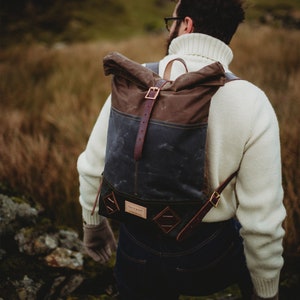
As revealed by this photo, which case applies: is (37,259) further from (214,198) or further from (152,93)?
(152,93)

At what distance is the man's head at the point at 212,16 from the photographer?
4.15 ft

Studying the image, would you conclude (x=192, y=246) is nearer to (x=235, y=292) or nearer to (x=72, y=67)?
(x=235, y=292)

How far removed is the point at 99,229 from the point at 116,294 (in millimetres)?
670

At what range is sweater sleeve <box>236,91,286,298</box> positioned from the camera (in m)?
1.18

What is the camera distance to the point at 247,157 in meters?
1.23

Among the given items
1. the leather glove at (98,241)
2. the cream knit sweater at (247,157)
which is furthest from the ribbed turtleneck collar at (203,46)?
the leather glove at (98,241)

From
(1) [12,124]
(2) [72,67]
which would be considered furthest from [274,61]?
(1) [12,124]

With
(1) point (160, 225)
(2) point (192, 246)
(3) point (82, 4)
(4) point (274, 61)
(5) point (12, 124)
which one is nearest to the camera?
(1) point (160, 225)

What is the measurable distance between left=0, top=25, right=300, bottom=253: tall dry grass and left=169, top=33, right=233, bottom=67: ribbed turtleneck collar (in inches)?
62.7

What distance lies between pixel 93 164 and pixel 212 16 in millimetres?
856

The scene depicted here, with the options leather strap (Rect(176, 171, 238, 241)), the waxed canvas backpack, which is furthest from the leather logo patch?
leather strap (Rect(176, 171, 238, 241))

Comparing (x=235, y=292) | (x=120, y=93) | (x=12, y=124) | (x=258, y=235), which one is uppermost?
(x=120, y=93)

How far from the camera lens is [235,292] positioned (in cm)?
220

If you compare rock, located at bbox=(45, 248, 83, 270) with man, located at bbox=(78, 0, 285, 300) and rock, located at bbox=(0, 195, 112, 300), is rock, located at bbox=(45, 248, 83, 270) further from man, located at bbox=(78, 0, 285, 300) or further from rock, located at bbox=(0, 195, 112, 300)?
man, located at bbox=(78, 0, 285, 300)
